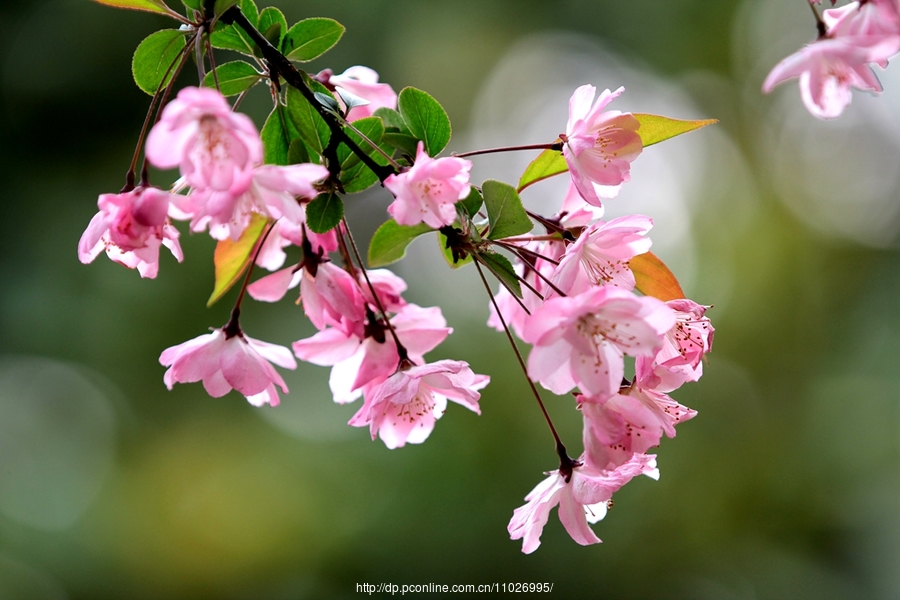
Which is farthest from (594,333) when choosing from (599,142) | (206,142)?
(206,142)

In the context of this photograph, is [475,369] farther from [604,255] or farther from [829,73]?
[829,73]

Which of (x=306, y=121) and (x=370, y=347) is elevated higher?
(x=306, y=121)

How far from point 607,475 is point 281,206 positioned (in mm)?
431

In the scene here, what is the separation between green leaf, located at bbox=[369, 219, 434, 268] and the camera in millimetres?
746

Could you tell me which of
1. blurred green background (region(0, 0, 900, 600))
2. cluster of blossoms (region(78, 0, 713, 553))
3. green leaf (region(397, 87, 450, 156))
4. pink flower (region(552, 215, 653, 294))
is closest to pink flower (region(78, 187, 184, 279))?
cluster of blossoms (region(78, 0, 713, 553))

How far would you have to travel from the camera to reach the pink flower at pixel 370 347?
31.6 inches

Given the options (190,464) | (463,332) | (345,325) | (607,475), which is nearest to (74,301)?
(190,464)

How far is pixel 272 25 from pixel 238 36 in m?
0.04

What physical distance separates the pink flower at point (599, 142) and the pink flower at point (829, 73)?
0.16 meters

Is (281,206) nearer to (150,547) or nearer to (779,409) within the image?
(150,547)

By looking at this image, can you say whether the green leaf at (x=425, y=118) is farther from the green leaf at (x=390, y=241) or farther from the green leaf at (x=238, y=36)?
the green leaf at (x=238, y=36)

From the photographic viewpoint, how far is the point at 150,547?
3100mm

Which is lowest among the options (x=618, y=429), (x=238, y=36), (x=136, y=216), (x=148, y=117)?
(x=618, y=429)

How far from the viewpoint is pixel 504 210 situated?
0.67m
